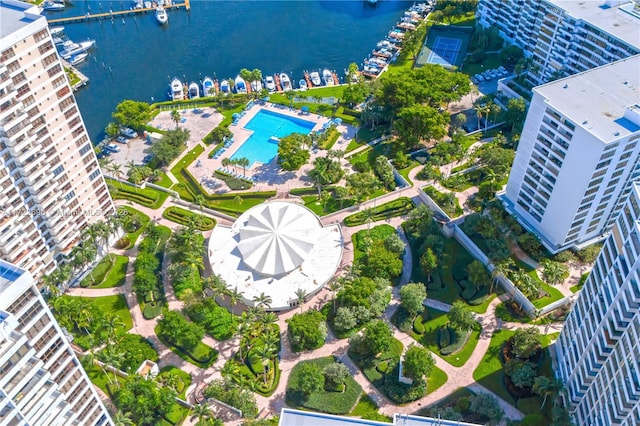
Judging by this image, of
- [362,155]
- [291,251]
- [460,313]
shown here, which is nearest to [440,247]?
[460,313]

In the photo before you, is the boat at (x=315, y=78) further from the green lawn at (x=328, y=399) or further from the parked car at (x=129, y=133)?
the green lawn at (x=328, y=399)

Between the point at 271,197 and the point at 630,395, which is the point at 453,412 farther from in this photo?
the point at 271,197

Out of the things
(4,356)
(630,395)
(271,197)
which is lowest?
(271,197)

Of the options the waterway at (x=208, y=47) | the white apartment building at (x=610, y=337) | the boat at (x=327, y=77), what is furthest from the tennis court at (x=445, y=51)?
the white apartment building at (x=610, y=337)

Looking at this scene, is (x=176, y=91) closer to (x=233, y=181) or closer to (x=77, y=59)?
(x=77, y=59)

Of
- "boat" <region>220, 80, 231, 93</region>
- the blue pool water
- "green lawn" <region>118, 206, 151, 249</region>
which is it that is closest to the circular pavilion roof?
"green lawn" <region>118, 206, 151, 249</region>
